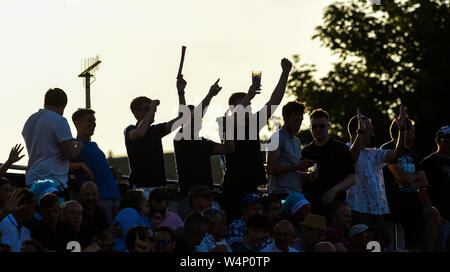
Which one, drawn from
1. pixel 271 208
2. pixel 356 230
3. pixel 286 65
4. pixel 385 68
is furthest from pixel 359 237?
pixel 385 68

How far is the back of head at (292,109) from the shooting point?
11141mm

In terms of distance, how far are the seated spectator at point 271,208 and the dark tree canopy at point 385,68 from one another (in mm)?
18733

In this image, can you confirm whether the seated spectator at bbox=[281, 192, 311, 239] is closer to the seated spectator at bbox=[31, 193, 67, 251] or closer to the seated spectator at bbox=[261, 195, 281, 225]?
the seated spectator at bbox=[261, 195, 281, 225]

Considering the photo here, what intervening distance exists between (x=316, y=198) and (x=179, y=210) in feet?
4.89

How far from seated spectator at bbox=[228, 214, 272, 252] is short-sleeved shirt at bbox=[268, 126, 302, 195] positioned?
1.21 metres

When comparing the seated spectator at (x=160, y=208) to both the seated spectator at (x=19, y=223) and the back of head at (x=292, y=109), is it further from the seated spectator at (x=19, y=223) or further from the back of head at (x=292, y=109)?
the back of head at (x=292, y=109)

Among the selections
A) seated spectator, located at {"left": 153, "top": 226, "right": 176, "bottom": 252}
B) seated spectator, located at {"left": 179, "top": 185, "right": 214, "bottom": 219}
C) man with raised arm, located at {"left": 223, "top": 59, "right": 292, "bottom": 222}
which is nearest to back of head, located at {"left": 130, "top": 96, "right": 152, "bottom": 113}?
man with raised arm, located at {"left": 223, "top": 59, "right": 292, "bottom": 222}

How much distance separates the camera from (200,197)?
10609mm

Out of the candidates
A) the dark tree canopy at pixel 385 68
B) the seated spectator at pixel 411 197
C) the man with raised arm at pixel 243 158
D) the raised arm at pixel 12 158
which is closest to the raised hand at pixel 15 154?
the raised arm at pixel 12 158

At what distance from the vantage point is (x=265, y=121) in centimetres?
1102

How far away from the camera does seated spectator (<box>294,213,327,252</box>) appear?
10.2m

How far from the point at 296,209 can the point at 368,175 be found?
4.01 ft
